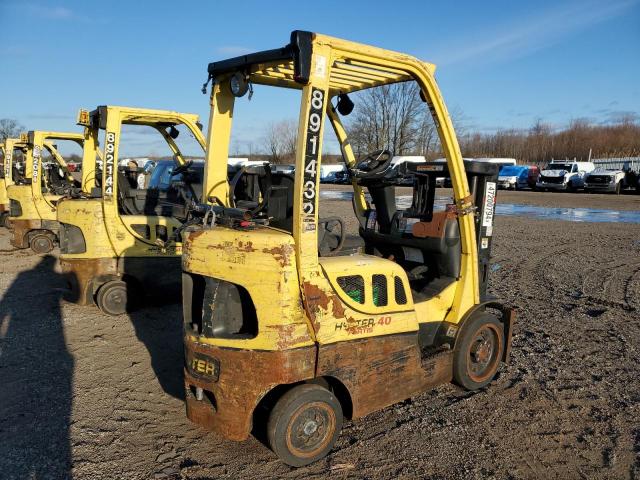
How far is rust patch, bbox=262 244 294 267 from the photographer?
3.05 m

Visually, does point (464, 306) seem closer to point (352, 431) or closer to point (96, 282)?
point (352, 431)

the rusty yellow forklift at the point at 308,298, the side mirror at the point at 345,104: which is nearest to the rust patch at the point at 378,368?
the rusty yellow forklift at the point at 308,298

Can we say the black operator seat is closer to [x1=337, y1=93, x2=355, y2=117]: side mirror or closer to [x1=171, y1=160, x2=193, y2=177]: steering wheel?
[x1=337, y1=93, x2=355, y2=117]: side mirror

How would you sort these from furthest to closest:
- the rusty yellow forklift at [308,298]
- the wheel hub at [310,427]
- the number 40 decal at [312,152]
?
the wheel hub at [310,427]
the rusty yellow forklift at [308,298]
the number 40 decal at [312,152]

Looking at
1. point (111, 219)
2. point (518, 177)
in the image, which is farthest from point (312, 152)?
point (518, 177)

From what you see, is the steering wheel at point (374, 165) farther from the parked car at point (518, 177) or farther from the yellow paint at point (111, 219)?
the parked car at point (518, 177)

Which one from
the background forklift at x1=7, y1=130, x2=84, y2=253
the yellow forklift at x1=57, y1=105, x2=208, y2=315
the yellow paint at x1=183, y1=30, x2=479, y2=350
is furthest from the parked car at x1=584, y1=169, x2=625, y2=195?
the yellow paint at x1=183, y1=30, x2=479, y2=350

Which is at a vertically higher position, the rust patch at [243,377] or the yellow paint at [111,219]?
the yellow paint at [111,219]

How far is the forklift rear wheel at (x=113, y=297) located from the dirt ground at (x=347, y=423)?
5.2 inches

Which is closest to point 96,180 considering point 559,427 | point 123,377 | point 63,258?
point 63,258

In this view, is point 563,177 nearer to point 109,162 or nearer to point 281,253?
point 109,162

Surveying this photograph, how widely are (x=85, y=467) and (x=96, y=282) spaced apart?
3.77 meters

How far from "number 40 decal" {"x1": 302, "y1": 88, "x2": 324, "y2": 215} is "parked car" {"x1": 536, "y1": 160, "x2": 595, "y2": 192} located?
33511 millimetres

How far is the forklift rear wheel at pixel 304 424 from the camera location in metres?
3.21
